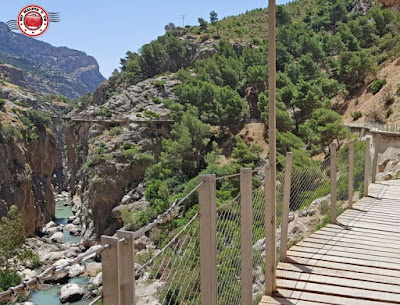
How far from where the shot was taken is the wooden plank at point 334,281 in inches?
158

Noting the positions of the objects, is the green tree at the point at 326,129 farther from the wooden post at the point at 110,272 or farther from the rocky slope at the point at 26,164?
the rocky slope at the point at 26,164

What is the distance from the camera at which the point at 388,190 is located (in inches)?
376

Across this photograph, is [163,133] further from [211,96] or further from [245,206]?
[245,206]

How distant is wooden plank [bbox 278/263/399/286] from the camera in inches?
166

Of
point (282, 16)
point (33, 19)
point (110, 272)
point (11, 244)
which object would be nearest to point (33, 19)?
point (33, 19)

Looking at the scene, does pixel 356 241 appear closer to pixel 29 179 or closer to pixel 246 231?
pixel 246 231

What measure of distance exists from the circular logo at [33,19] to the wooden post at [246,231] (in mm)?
18533

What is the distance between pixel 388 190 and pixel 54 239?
30.0m

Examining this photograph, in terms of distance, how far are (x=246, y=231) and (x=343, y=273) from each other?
70.4 inches

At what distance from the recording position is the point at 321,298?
3803 millimetres

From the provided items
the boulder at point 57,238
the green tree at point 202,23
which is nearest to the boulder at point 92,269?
the boulder at point 57,238

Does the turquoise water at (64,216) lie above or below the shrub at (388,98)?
below

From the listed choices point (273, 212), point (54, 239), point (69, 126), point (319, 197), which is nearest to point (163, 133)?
point (54, 239)

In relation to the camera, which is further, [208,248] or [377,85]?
[377,85]
